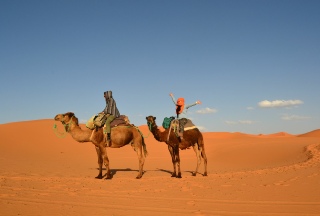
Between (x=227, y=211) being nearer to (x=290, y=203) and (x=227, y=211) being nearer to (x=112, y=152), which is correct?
(x=290, y=203)

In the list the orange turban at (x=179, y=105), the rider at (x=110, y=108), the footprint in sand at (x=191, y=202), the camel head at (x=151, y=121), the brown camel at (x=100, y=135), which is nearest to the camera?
the footprint in sand at (x=191, y=202)

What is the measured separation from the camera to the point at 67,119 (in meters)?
11.9

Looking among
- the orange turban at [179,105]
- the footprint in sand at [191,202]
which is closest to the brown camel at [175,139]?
the orange turban at [179,105]

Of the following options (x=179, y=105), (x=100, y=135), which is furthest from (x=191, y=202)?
(x=179, y=105)

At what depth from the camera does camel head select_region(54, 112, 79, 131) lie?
11.8 metres

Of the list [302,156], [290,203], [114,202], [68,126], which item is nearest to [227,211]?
[290,203]

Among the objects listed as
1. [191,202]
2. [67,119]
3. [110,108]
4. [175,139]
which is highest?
[110,108]

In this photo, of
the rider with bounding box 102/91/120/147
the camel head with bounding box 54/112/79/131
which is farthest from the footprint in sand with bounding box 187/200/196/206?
the camel head with bounding box 54/112/79/131

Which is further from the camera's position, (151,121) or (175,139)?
(175,139)

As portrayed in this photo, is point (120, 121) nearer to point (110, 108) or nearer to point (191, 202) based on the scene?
point (110, 108)

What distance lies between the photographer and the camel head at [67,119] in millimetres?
11836

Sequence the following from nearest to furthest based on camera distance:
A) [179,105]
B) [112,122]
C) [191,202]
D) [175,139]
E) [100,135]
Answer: [191,202]
[100,135]
[112,122]
[175,139]
[179,105]

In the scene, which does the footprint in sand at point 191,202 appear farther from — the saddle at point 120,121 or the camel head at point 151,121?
the saddle at point 120,121

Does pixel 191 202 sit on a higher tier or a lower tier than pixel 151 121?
lower
